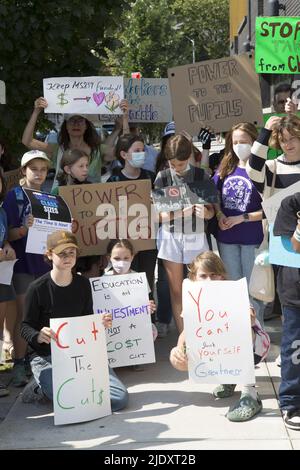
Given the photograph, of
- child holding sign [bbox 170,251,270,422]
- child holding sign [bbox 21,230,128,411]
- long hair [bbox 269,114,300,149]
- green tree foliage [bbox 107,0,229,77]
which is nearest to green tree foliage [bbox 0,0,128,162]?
child holding sign [bbox 21,230,128,411]

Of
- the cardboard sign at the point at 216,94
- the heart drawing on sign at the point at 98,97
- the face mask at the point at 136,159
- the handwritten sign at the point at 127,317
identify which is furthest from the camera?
the cardboard sign at the point at 216,94

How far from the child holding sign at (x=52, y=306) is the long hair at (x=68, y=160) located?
957 mm

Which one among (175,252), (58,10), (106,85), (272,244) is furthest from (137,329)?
(58,10)

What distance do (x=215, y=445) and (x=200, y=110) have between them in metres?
3.28

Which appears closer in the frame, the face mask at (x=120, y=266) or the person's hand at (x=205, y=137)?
the face mask at (x=120, y=266)

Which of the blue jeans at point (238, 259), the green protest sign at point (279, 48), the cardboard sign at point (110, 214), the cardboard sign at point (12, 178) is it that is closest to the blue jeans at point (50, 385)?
the cardboard sign at point (110, 214)

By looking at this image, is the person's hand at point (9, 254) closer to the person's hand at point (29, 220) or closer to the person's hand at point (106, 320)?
the person's hand at point (29, 220)

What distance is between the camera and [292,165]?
15.8ft

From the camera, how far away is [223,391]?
475cm

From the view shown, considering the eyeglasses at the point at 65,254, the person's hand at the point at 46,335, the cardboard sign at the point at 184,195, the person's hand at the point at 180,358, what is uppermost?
the cardboard sign at the point at 184,195

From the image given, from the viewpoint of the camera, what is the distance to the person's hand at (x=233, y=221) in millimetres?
5469

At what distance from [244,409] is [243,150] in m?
1.93

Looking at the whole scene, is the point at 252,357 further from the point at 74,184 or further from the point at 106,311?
the point at 74,184

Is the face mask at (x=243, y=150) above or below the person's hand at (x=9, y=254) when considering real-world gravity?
above
